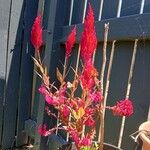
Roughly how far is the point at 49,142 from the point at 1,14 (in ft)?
4.09

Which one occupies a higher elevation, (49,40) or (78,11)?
(78,11)

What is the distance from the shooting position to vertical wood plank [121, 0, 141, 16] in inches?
78.2

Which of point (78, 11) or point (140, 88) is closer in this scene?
point (140, 88)

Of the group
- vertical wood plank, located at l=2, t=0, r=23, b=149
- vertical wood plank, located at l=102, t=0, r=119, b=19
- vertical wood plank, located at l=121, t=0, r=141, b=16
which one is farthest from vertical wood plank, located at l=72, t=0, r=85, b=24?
vertical wood plank, located at l=2, t=0, r=23, b=149

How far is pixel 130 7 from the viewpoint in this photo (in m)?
2.06

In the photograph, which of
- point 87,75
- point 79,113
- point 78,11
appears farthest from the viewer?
point 78,11

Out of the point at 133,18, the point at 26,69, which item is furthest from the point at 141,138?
the point at 26,69

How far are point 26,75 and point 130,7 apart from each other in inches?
60.0

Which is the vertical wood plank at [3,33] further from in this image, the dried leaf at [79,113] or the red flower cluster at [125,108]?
the red flower cluster at [125,108]

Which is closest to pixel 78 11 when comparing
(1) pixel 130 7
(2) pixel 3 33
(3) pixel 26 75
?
(1) pixel 130 7

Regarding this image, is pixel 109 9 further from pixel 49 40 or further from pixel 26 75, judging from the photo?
pixel 26 75

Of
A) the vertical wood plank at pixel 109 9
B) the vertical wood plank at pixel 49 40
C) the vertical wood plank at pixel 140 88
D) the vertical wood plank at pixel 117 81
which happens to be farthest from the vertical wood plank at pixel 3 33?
the vertical wood plank at pixel 140 88

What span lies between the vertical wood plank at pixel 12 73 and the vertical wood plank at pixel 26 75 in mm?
42

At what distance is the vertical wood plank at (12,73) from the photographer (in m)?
3.12
